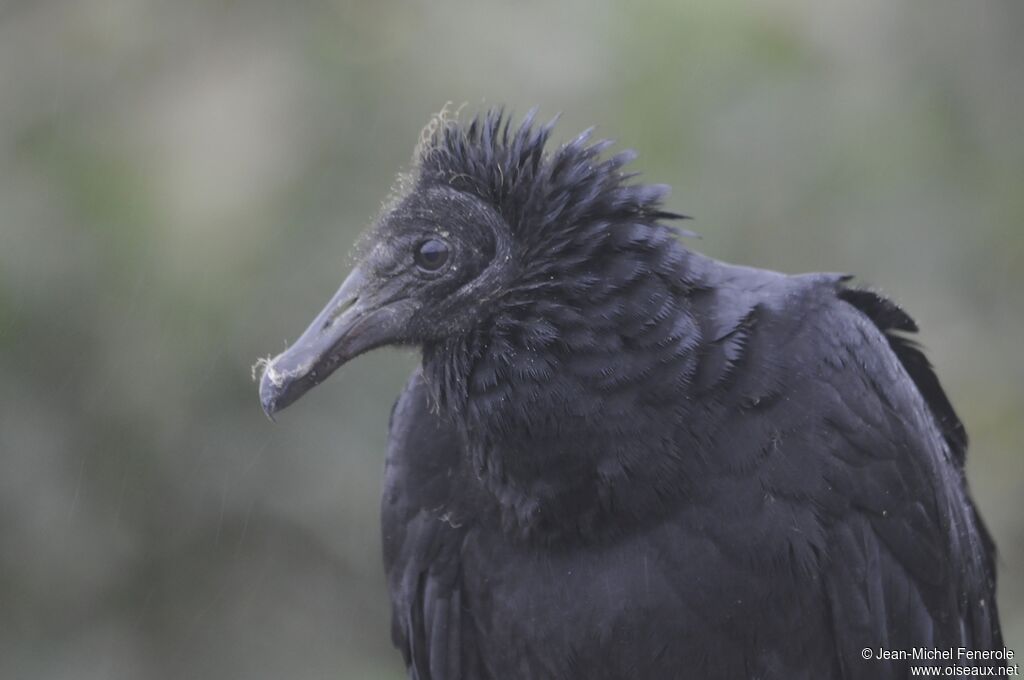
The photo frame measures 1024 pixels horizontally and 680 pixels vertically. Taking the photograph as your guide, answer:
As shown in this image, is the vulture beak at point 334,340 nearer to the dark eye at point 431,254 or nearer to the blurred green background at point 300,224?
the dark eye at point 431,254

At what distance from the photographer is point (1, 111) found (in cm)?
569

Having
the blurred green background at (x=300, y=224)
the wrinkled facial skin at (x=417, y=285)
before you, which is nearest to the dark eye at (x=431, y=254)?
the wrinkled facial skin at (x=417, y=285)

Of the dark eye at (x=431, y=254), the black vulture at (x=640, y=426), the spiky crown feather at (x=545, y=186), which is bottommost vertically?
the black vulture at (x=640, y=426)

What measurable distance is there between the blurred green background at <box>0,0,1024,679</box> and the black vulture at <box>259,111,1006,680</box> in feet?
7.66

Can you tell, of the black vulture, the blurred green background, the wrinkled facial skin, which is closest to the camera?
the black vulture

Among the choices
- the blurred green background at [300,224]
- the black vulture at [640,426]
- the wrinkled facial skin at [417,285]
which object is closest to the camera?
the black vulture at [640,426]

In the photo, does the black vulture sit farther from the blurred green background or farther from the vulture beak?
the blurred green background

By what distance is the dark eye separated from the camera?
318 centimetres

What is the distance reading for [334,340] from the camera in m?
3.11

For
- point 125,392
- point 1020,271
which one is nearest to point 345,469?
point 125,392

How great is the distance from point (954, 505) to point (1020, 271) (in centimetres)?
322

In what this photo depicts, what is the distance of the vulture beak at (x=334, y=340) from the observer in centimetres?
302

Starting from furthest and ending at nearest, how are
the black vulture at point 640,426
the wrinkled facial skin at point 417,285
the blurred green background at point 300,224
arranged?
the blurred green background at point 300,224, the wrinkled facial skin at point 417,285, the black vulture at point 640,426

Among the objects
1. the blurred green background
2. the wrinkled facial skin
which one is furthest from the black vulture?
the blurred green background
